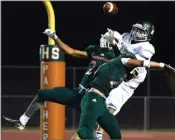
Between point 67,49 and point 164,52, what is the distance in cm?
1165

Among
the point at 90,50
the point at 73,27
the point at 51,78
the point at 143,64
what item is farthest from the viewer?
the point at 73,27

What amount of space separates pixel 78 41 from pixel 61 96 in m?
11.7

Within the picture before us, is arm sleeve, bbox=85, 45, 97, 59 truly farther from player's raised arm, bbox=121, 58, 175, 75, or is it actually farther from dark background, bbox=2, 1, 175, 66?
dark background, bbox=2, 1, 175, 66

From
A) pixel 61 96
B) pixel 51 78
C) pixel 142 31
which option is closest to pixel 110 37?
pixel 142 31

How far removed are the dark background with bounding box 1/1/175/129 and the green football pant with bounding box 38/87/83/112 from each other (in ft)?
24.7

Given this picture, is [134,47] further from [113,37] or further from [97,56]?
[97,56]

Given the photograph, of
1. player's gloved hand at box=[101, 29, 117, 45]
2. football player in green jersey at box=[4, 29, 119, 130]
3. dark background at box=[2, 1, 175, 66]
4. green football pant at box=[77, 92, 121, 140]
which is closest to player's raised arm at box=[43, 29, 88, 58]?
football player in green jersey at box=[4, 29, 119, 130]

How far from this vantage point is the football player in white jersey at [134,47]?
30.0 ft

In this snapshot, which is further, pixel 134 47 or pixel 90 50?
pixel 90 50

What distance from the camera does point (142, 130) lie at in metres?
16.9

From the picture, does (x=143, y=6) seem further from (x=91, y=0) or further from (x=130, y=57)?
(x=130, y=57)

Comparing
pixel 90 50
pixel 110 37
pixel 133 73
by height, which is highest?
pixel 110 37

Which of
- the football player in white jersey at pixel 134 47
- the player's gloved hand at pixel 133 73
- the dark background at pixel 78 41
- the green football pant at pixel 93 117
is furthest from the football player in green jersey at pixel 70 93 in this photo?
the dark background at pixel 78 41

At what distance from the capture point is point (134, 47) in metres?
9.18
